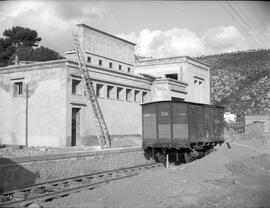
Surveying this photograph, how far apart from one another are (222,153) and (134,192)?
1199cm

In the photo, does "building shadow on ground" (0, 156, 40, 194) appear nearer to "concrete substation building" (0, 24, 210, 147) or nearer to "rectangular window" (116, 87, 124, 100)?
"concrete substation building" (0, 24, 210, 147)

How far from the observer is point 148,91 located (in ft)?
124

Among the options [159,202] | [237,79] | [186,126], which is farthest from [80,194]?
[237,79]

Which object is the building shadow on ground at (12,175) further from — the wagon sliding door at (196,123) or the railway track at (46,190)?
the wagon sliding door at (196,123)

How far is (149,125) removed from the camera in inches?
815

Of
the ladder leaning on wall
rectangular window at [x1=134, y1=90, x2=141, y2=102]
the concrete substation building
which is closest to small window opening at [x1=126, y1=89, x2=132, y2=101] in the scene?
the concrete substation building

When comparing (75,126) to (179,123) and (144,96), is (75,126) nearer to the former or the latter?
(179,123)

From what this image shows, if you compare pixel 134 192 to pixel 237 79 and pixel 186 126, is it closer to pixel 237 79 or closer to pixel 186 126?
pixel 186 126

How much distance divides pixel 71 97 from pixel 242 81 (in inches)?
3281

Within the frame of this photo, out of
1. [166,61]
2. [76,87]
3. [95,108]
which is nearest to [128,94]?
[95,108]

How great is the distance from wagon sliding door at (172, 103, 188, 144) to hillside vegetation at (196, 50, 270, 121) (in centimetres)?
5235

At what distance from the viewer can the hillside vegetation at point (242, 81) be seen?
83181 mm

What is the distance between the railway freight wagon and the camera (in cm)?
1938

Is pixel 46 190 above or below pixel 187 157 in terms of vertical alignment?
below
